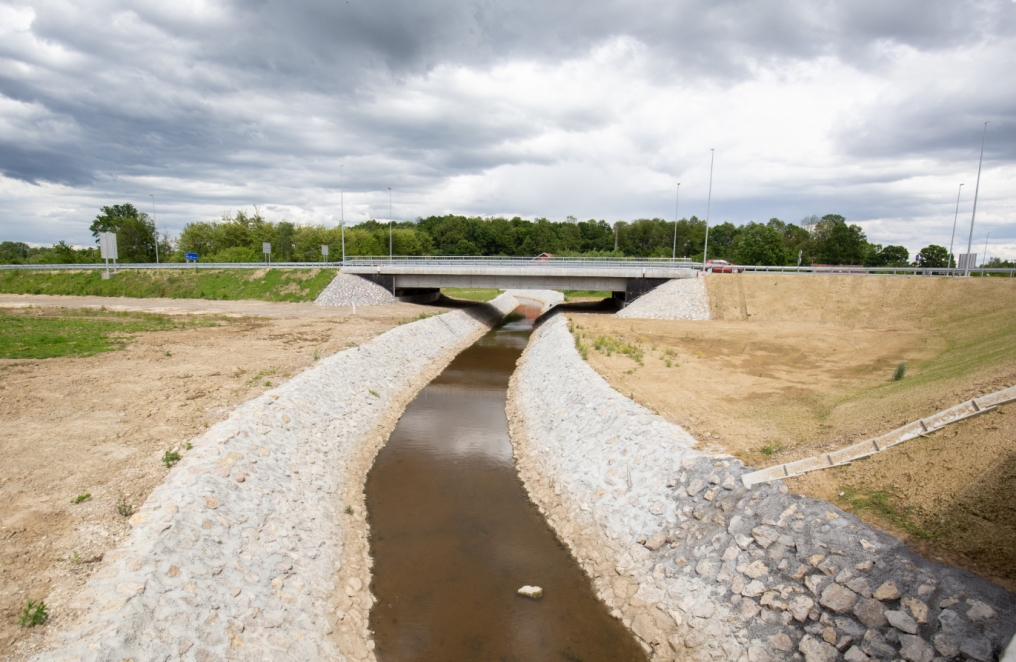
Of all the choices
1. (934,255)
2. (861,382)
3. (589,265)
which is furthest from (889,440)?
(934,255)

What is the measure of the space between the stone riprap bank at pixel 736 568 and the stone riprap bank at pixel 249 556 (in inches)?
266

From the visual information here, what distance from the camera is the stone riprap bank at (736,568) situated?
27.8ft

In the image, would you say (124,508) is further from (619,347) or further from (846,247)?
(846,247)

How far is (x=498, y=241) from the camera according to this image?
15562cm

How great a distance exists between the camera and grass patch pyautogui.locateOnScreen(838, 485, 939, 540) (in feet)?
32.5

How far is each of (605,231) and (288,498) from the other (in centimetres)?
16652

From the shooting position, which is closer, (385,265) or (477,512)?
(477,512)

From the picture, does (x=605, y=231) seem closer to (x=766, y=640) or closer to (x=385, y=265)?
(x=385, y=265)

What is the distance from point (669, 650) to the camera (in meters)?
10.9

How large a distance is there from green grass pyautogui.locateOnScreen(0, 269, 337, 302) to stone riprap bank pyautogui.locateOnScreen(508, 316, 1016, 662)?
169 ft

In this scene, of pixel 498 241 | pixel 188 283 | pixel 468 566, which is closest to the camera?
pixel 468 566

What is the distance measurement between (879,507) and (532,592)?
8.37 metres

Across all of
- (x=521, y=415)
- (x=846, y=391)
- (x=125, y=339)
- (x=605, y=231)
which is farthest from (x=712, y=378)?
(x=605, y=231)

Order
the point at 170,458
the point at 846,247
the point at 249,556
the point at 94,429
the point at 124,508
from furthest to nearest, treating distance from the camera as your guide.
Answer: the point at 846,247 → the point at 94,429 → the point at 170,458 → the point at 249,556 → the point at 124,508
